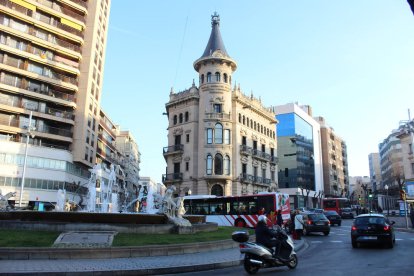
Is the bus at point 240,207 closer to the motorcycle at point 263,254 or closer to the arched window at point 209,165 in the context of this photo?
the arched window at point 209,165

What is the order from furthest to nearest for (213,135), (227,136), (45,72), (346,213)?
(346,213) → (227,136) → (213,135) → (45,72)

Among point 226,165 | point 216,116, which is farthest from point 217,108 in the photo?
point 226,165

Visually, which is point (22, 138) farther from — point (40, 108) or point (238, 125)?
point (238, 125)

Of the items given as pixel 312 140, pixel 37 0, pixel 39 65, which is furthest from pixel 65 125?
pixel 312 140

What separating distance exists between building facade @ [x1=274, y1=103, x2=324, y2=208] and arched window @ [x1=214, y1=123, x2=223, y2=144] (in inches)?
1277

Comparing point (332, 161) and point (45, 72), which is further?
point (332, 161)

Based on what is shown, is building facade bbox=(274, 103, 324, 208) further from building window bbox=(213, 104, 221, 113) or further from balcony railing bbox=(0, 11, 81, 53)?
balcony railing bbox=(0, 11, 81, 53)

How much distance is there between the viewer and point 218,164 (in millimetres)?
51844

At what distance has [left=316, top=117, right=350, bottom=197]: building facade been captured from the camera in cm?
10088

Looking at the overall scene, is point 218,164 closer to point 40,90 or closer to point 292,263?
point 40,90

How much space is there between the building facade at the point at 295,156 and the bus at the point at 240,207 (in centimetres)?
4824

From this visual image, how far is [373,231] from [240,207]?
1692cm

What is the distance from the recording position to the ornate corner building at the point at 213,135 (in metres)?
51.6

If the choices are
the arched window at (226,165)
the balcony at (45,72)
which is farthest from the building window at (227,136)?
the balcony at (45,72)
